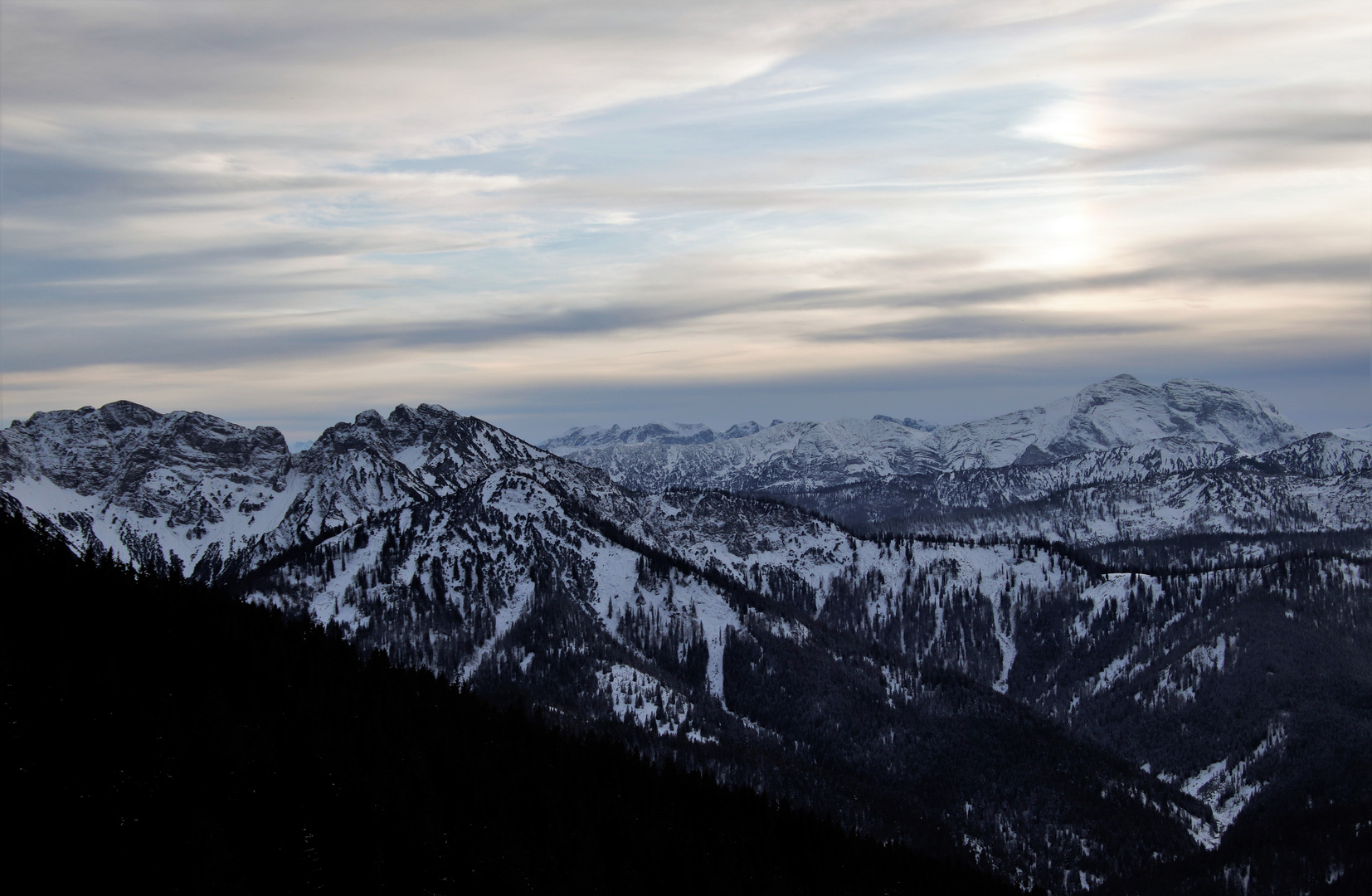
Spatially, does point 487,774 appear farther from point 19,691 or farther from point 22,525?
point 22,525

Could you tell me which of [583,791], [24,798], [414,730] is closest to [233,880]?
[24,798]

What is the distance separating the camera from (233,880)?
79.2m

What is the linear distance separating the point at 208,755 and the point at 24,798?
19046 mm

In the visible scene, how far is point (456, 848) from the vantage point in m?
107

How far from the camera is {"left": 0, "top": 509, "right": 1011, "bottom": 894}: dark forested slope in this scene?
8356 cm

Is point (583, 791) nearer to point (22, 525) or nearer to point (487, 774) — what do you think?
point (487, 774)

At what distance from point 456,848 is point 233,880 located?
30.7 metres

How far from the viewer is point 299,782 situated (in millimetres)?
102812

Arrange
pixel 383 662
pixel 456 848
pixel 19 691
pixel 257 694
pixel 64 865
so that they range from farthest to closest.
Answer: pixel 383 662
pixel 257 694
pixel 456 848
pixel 19 691
pixel 64 865

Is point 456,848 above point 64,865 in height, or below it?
below

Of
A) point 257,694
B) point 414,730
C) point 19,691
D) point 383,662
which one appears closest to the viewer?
point 19,691

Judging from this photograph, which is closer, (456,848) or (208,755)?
(208,755)

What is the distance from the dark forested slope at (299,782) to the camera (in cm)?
8356

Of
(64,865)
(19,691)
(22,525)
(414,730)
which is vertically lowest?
(414,730)
